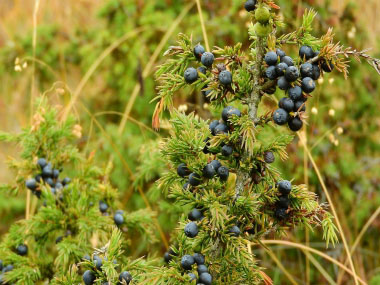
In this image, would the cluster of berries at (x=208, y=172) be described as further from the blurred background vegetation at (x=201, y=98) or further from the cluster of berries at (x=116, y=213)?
the blurred background vegetation at (x=201, y=98)

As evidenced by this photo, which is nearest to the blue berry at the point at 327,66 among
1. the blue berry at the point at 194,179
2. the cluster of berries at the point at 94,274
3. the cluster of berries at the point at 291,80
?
the cluster of berries at the point at 291,80

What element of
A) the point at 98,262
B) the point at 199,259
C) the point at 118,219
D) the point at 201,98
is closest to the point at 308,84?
the point at 199,259

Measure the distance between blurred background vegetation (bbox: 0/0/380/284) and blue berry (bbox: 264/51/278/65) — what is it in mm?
1076

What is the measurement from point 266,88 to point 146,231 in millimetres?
654

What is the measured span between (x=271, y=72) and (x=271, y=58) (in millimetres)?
28

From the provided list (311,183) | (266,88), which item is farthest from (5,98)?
(266,88)

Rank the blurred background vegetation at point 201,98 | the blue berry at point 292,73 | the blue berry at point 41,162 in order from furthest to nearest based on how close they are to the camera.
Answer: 1. the blurred background vegetation at point 201,98
2. the blue berry at point 41,162
3. the blue berry at point 292,73

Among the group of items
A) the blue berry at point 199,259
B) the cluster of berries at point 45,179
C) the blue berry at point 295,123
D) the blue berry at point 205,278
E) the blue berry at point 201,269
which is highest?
the blue berry at point 295,123

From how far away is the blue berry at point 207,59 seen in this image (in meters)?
0.98

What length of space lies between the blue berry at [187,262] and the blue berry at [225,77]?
35cm

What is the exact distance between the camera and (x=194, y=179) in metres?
0.97

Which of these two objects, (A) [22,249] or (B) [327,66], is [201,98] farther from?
(B) [327,66]

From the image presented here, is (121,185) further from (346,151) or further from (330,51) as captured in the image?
(330,51)

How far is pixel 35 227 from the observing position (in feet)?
4.42
